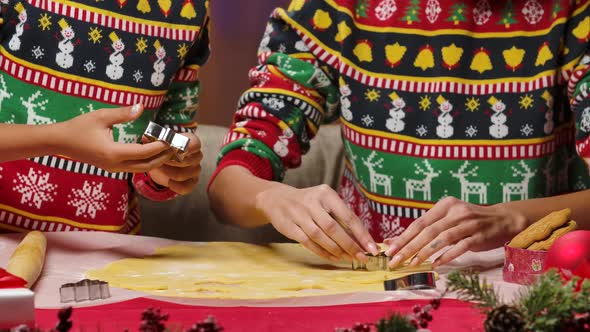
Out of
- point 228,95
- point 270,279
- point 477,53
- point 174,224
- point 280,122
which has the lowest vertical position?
point 270,279

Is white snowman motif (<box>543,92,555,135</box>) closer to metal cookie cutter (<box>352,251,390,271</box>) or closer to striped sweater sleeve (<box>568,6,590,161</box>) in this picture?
striped sweater sleeve (<box>568,6,590,161</box>)

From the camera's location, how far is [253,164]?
1.47 metres

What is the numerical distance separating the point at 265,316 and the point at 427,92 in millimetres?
802

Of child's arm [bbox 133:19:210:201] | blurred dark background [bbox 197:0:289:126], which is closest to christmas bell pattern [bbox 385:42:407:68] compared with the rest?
child's arm [bbox 133:19:210:201]

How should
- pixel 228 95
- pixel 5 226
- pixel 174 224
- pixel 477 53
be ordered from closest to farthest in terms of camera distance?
pixel 5 226 < pixel 477 53 < pixel 174 224 < pixel 228 95

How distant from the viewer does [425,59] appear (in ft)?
5.01

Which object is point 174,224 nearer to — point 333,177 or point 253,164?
point 333,177

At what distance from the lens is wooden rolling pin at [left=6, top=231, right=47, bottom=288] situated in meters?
0.96

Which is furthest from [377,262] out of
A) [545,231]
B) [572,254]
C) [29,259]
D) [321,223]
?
[29,259]

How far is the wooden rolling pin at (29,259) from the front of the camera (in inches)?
37.9

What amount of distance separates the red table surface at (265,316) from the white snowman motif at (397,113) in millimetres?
675

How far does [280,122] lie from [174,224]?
645 millimetres

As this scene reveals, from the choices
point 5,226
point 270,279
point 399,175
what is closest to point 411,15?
point 399,175

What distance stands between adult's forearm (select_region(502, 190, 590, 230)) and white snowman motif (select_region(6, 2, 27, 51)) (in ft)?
2.65
